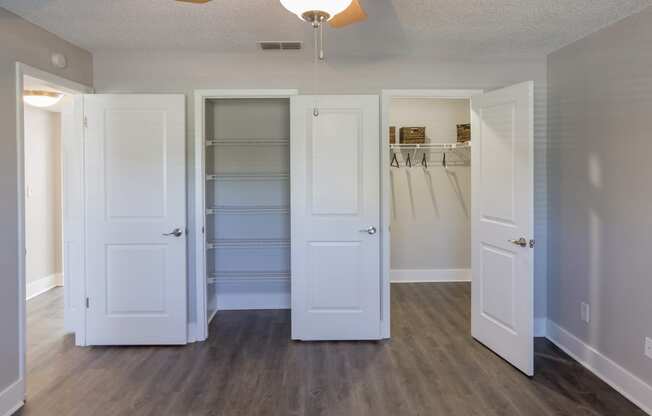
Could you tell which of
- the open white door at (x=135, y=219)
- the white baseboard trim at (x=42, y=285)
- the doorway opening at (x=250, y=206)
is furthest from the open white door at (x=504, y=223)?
the white baseboard trim at (x=42, y=285)

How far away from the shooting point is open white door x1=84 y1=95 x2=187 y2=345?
3260 millimetres

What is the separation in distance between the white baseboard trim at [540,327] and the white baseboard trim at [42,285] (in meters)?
5.21

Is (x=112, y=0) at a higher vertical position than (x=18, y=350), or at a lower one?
higher

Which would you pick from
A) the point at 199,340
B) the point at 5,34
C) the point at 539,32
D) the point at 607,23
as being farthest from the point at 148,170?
the point at 607,23

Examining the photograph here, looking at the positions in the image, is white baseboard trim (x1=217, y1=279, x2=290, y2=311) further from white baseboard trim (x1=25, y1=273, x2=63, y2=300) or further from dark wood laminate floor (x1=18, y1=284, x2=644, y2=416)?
white baseboard trim (x1=25, y1=273, x2=63, y2=300)

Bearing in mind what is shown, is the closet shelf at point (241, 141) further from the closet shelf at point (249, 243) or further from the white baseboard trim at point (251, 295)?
the white baseboard trim at point (251, 295)

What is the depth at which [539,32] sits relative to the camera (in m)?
2.92

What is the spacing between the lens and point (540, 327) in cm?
355

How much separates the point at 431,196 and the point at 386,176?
2.10 meters

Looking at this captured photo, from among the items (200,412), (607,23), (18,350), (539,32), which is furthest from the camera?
(539,32)

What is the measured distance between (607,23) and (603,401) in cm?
238

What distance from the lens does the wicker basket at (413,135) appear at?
5051 mm

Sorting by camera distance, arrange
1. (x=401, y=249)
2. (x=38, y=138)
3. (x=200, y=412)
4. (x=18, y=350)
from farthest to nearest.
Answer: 1. (x=401, y=249)
2. (x=38, y=138)
3. (x=18, y=350)
4. (x=200, y=412)

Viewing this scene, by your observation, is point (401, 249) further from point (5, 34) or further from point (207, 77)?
point (5, 34)
